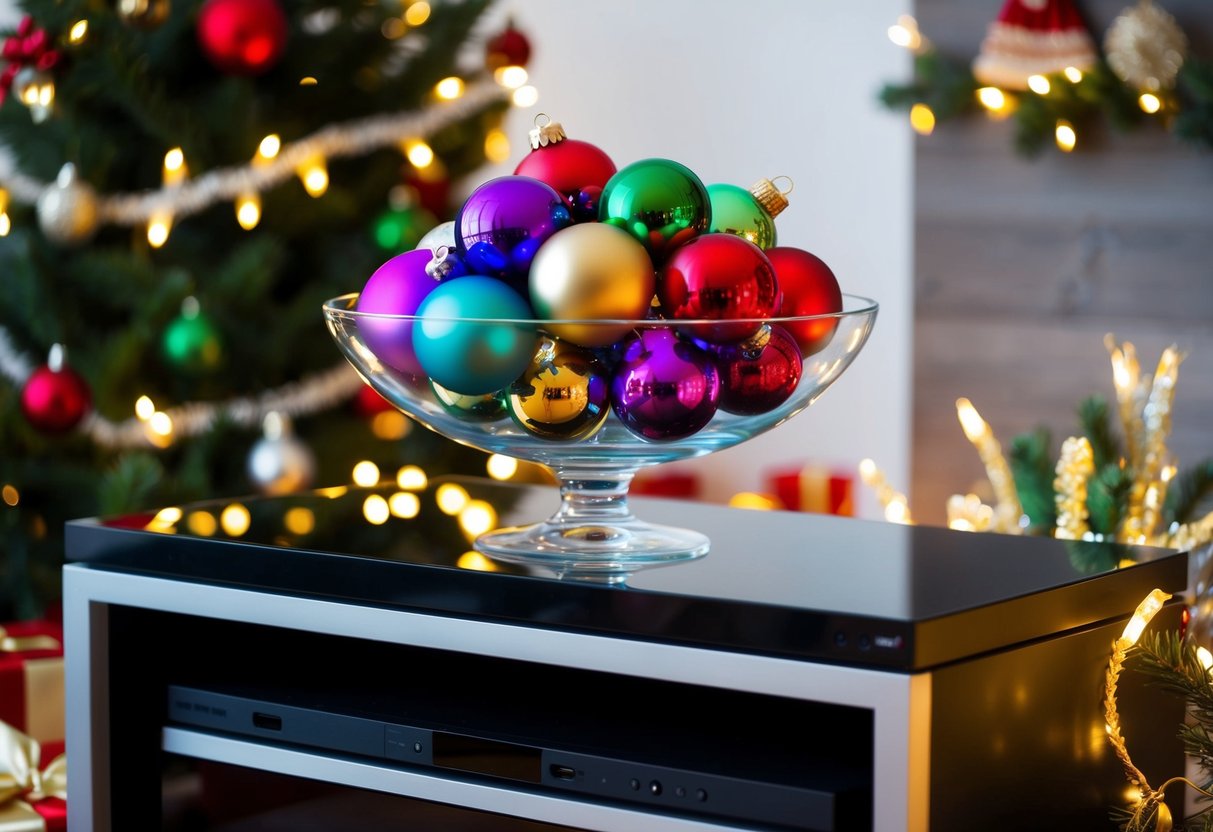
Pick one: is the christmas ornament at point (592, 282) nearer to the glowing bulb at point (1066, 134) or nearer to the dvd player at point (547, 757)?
the dvd player at point (547, 757)

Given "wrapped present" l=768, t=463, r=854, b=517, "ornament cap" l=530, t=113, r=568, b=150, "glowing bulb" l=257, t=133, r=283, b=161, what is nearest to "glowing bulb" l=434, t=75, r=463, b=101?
"glowing bulb" l=257, t=133, r=283, b=161

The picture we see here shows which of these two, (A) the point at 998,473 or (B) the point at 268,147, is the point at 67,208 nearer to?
(B) the point at 268,147

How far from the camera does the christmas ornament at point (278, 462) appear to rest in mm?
1800

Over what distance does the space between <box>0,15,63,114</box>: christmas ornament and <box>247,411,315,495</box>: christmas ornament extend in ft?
1.48

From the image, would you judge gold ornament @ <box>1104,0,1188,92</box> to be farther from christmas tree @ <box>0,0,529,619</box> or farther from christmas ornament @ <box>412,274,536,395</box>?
christmas ornament @ <box>412,274,536,395</box>

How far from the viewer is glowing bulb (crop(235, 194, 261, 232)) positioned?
1.83 m

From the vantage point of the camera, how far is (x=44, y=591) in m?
1.79

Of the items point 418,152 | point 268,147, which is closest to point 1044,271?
point 418,152

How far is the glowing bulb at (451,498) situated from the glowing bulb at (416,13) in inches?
38.9

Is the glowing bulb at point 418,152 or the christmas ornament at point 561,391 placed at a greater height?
the glowing bulb at point 418,152

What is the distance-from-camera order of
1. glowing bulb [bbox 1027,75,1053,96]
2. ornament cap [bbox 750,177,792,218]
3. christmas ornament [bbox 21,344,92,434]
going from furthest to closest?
glowing bulb [bbox 1027,75,1053,96], christmas ornament [bbox 21,344,92,434], ornament cap [bbox 750,177,792,218]

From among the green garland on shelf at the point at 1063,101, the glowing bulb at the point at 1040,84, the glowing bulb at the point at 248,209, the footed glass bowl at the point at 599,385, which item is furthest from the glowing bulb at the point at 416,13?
the footed glass bowl at the point at 599,385

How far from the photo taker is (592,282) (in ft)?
2.56

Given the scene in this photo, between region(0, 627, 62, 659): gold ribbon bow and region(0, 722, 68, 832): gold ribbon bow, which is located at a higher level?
region(0, 627, 62, 659): gold ribbon bow
